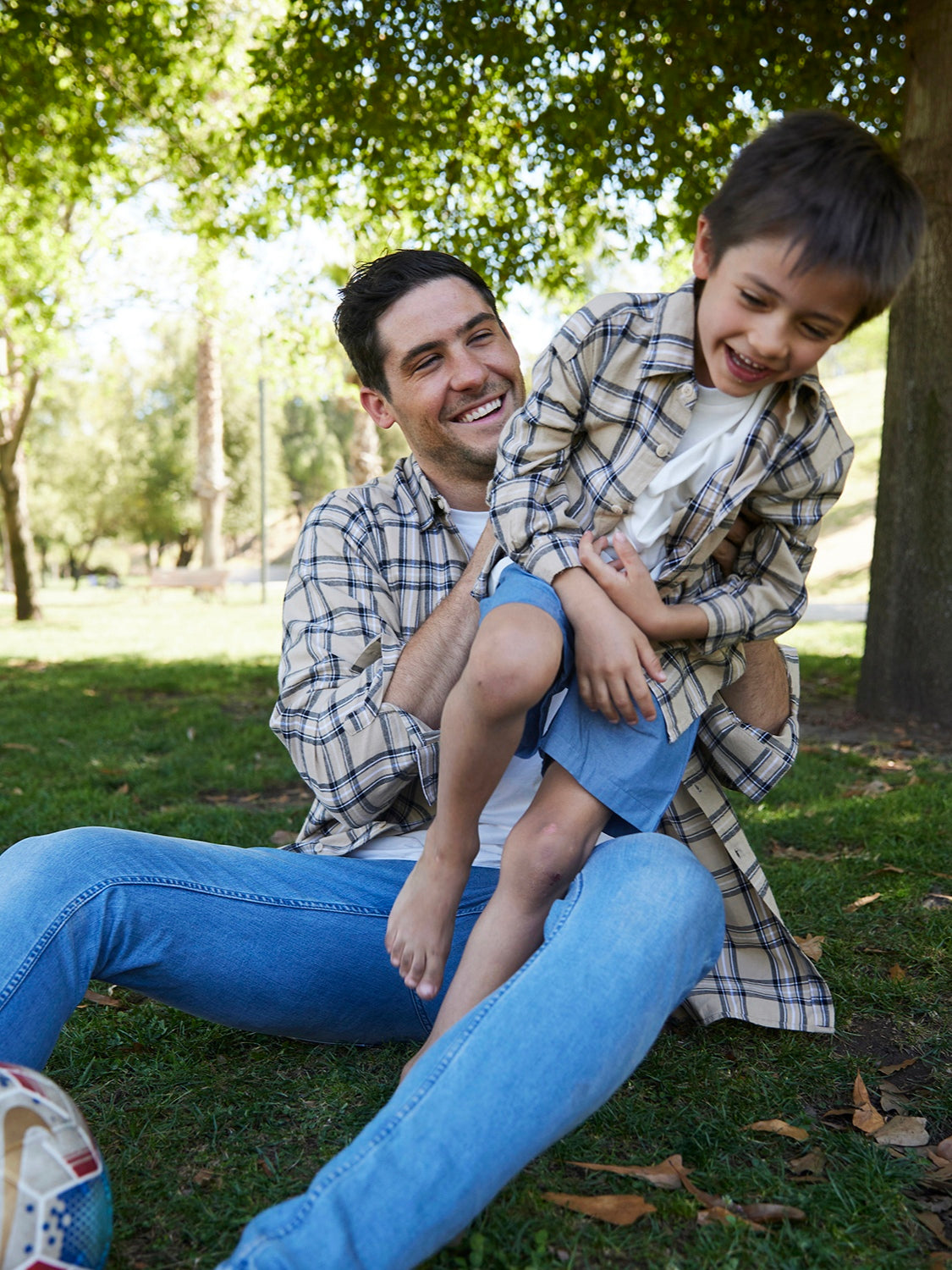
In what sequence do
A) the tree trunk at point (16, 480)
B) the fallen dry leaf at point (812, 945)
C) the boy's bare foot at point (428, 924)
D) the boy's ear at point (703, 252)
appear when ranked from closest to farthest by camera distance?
the boy's bare foot at point (428, 924) < the boy's ear at point (703, 252) < the fallen dry leaf at point (812, 945) < the tree trunk at point (16, 480)

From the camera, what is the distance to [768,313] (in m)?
2.13

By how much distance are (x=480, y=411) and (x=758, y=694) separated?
3.41ft

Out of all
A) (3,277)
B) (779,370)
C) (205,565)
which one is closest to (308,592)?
(779,370)

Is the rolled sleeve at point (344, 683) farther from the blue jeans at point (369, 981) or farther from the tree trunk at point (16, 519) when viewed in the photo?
the tree trunk at point (16, 519)

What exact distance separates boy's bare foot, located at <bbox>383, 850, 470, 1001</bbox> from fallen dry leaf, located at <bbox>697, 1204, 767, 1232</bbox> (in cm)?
63

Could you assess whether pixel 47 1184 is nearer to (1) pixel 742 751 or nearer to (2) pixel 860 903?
(1) pixel 742 751

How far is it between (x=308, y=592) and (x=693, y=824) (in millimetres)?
1071

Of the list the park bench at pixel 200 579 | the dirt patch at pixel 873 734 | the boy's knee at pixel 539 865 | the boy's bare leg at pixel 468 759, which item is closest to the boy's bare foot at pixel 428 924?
the boy's bare leg at pixel 468 759

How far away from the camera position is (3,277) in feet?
41.1

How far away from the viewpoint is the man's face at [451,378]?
9.53 ft

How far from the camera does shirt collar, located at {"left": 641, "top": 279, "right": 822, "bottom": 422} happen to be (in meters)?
2.27

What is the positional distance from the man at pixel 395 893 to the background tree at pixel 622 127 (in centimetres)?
486

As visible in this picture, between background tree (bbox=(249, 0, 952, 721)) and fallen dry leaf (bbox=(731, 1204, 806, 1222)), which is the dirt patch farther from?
fallen dry leaf (bbox=(731, 1204, 806, 1222))

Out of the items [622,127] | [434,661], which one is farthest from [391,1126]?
[622,127]
